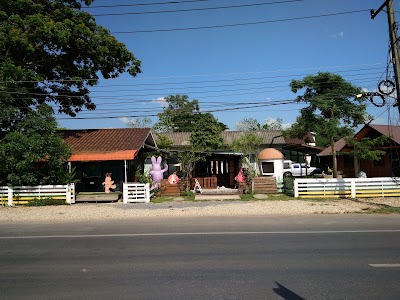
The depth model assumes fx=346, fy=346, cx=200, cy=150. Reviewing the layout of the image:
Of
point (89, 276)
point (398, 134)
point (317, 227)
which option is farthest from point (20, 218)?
point (398, 134)

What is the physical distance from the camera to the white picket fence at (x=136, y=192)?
17328 millimetres

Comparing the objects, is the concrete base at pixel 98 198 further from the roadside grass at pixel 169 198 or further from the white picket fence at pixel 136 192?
the roadside grass at pixel 169 198

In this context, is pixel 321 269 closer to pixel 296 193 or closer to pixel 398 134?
pixel 296 193

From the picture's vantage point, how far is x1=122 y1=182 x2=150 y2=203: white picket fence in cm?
1733

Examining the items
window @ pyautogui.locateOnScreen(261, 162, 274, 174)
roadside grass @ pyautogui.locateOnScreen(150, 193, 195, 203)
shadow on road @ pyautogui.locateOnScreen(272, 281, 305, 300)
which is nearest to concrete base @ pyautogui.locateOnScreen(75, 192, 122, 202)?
roadside grass @ pyautogui.locateOnScreen(150, 193, 195, 203)

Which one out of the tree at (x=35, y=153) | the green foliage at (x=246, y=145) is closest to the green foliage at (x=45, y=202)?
the tree at (x=35, y=153)

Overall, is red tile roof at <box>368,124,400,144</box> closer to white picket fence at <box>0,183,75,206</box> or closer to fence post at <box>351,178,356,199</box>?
fence post at <box>351,178,356,199</box>

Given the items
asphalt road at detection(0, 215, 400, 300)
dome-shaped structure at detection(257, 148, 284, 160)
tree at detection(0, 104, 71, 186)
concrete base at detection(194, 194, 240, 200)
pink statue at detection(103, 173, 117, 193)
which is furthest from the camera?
dome-shaped structure at detection(257, 148, 284, 160)

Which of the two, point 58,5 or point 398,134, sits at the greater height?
point 58,5

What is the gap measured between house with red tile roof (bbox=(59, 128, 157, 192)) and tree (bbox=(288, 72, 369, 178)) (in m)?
9.65

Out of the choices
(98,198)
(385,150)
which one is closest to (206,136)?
(98,198)

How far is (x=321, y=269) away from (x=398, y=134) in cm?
2378

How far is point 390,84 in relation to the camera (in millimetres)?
13930

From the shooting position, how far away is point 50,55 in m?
21.1
